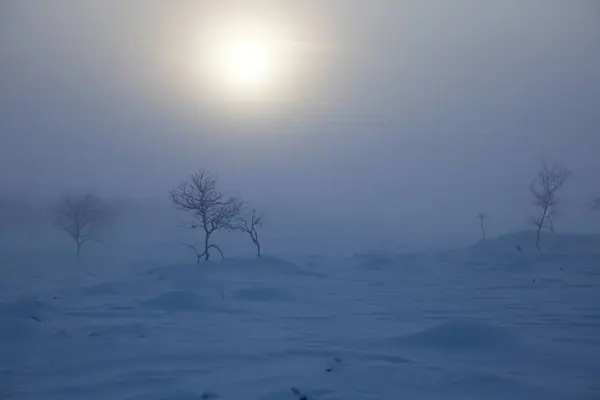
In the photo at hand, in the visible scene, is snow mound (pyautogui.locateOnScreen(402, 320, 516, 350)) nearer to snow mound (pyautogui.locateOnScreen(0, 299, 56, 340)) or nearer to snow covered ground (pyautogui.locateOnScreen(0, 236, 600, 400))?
snow covered ground (pyautogui.locateOnScreen(0, 236, 600, 400))

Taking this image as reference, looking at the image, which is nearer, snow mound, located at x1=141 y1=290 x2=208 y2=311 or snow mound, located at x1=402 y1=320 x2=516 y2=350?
snow mound, located at x1=402 y1=320 x2=516 y2=350

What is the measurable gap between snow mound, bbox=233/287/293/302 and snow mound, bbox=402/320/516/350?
8665 mm

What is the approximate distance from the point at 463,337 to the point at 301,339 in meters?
4.02

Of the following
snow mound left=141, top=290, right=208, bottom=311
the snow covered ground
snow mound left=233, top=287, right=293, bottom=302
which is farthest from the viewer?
snow mound left=233, top=287, right=293, bottom=302

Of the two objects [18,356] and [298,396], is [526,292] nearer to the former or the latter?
[298,396]

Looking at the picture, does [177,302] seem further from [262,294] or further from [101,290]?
[101,290]

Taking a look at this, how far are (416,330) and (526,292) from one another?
32.0 feet

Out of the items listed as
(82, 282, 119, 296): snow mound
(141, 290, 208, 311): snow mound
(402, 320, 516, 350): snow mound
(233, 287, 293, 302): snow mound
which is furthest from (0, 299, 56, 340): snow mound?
(402, 320, 516, 350): snow mound

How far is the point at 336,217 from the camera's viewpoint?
127 m

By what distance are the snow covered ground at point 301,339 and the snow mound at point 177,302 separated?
0.22 ft

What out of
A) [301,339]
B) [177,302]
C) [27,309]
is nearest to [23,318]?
[27,309]

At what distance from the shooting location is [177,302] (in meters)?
19.4

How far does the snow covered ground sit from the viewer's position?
32.4ft

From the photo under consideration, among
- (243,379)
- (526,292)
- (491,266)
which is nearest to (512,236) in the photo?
(491,266)
